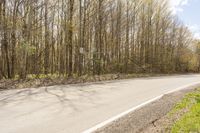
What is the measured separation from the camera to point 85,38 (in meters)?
39.7

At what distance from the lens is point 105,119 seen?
8750mm

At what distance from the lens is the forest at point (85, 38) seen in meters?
26.3

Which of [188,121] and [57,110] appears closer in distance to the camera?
[188,121]

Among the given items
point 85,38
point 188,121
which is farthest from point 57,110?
point 85,38

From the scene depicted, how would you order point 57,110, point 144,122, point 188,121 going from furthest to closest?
point 57,110 < point 144,122 < point 188,121

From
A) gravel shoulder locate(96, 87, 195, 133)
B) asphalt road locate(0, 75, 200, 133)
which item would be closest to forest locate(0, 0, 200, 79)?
asphalt road locate(0, 75, 200, 133)

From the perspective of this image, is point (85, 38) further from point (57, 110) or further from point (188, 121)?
point (188, 121)

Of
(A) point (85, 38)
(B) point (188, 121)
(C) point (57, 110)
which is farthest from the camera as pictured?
(A) point (85, 38)

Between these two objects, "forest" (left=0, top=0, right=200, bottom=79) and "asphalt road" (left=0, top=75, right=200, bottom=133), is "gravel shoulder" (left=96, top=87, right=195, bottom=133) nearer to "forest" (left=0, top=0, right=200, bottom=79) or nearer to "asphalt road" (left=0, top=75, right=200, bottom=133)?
"asphalt road" (left=0, top=75, right=200, bottom=133)

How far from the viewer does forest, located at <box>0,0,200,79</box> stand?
26323 millimetres

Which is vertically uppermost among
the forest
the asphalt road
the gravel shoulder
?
the forest

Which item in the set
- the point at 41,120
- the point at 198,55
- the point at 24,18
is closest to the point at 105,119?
the point at 41,120

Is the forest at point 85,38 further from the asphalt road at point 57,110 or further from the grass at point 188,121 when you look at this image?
the grass at point 188,121

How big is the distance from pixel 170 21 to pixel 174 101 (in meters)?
52.3
